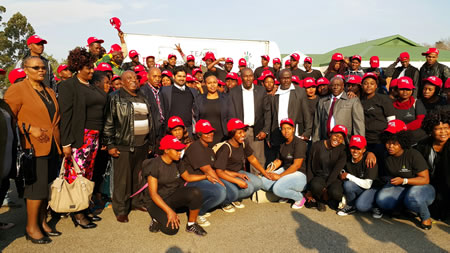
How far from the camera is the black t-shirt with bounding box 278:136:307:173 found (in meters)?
5.16

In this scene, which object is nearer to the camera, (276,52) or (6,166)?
(6,166)

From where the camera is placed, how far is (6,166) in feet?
10.9

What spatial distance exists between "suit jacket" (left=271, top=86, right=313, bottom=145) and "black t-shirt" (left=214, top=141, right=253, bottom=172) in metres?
0.90

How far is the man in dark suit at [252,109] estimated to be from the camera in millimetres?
5832

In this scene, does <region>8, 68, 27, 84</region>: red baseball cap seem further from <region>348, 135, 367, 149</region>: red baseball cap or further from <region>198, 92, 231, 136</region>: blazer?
<region>348, 135, 367, 149</region>: red baseball cap

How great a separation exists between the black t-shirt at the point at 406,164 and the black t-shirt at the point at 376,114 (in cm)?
69

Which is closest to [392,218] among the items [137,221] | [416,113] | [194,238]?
[416,113]

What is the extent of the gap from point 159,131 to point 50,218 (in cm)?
199

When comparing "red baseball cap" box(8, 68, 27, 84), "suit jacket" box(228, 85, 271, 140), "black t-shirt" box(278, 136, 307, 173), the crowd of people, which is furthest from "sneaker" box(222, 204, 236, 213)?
"red baseball cap" box(8, 68, 27, 84)

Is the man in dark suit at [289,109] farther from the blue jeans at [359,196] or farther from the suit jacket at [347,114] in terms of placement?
the blue jeans at [359,196]

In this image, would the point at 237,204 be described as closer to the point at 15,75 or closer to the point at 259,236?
the point at 259,236

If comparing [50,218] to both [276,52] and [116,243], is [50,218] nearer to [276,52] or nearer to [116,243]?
[116,243]

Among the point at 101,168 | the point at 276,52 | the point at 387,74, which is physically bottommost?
the point at 101,168

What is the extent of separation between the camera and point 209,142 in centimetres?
488
